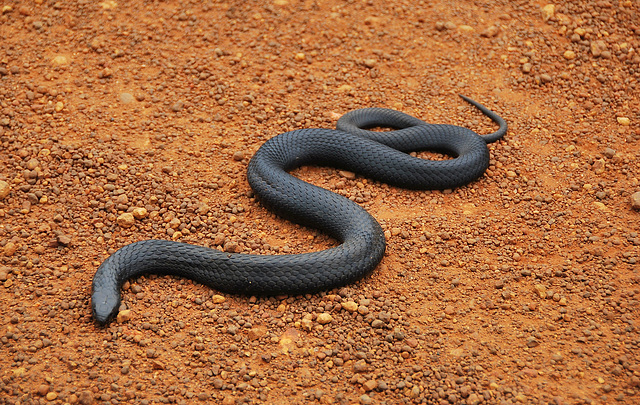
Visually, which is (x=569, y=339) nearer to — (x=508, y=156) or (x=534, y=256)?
(x=534, y=256)

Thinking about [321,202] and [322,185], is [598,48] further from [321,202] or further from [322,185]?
[321,202]

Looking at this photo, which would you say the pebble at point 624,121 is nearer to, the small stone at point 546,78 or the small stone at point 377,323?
the small stone at point 546,78

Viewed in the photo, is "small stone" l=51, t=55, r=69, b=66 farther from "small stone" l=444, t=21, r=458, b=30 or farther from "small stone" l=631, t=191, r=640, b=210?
"small stone" l=631, t=191, r=640, b=210

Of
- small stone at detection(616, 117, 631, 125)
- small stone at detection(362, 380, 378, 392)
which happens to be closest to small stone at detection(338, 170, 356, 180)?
small stone at detection(362, 380, 378, 392)

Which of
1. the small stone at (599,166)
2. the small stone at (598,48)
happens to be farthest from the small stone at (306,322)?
the small stone at (598,48)

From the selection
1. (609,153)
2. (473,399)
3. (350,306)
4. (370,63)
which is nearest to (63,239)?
(350,306)

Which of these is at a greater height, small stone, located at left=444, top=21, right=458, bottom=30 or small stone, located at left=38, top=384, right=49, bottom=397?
small stone, located at left=444, top=21, right=458, bottom=30
